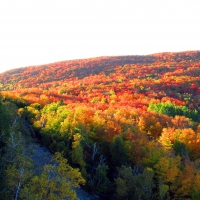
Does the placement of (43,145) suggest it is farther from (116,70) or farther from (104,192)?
(116,70)

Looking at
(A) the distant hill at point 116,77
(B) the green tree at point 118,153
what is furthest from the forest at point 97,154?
(A) the distant hill at point 116,77

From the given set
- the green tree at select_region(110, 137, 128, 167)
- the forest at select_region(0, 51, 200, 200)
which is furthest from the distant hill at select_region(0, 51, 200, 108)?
the green tree at select_region(110, 137, 128, 167)

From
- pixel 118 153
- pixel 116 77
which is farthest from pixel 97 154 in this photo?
pixel 116 77

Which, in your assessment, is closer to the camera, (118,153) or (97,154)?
(118,153)

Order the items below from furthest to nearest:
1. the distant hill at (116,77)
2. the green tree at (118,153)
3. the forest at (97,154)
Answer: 1. the distant hill at (116,77)
2. the green tree at (118,153)
3. the forest at (97,154)

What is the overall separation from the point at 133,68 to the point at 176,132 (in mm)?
105251

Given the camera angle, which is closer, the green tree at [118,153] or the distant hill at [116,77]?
the green tree at [118,153]

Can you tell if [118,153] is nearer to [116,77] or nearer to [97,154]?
[97,154]

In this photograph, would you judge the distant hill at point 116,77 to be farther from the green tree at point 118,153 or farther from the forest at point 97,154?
the green tree at point 118,153

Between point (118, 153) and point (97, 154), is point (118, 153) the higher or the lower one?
the higher one

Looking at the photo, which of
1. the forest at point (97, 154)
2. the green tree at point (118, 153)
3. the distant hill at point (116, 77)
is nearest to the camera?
the forest at point (97, 154)

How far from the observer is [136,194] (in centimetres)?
2862

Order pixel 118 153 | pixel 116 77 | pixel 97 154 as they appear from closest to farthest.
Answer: pixel 118 153 < pixel 97 154 < pixel 116 77

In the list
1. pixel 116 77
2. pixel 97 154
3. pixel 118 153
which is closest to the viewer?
pixel 118 153
